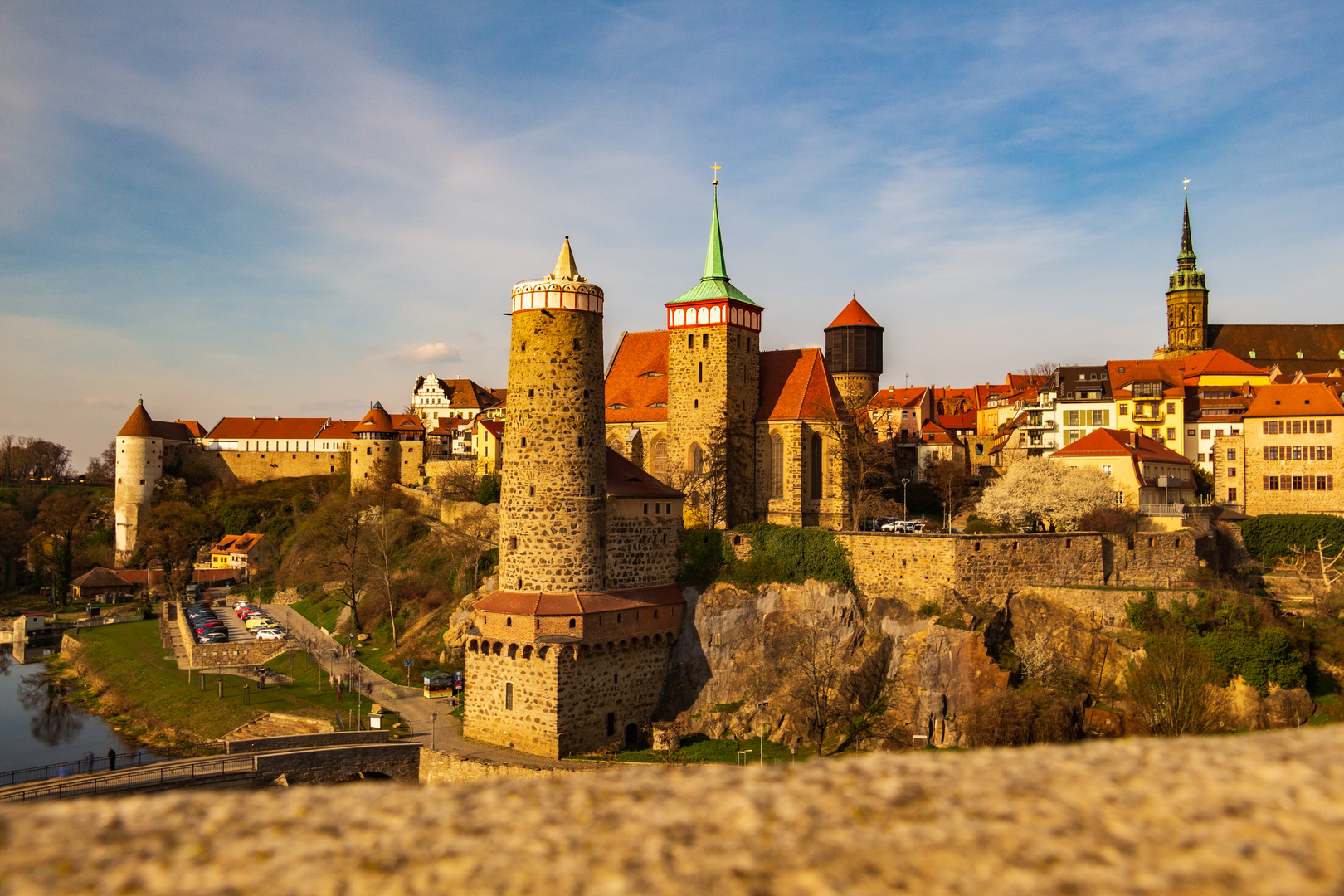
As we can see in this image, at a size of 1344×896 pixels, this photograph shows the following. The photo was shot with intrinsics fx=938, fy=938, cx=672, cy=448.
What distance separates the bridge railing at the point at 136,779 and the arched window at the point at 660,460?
67.3ft

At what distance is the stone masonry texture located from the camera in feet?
18.6

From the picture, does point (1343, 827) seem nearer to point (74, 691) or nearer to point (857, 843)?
point (857, 843)

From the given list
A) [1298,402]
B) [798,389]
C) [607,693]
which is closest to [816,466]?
[798,389]

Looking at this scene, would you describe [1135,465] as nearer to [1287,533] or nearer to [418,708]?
[1287,533]

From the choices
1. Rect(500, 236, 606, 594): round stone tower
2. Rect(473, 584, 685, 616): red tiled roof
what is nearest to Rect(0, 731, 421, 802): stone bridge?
Rect(473, 584, 685, 616): red tiled roof

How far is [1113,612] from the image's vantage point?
104 feet

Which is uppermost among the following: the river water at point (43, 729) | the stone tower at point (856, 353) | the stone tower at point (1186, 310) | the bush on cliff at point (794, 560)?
the stone tower at point (1186, 310)

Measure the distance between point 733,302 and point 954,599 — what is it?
1640cm

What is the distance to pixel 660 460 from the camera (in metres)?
43.5

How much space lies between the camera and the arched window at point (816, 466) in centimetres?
4188

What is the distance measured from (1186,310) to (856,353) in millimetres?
42061

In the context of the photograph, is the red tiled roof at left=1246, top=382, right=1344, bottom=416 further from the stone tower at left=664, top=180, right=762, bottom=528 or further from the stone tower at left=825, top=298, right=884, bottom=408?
the stone tower at left=664, top=180, right=762, bottom=528

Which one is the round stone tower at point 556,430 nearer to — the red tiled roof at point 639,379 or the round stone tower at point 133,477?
the red tiled roof at point 639,379

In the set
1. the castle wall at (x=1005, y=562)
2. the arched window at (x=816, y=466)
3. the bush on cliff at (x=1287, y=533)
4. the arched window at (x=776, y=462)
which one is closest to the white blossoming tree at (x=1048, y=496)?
the castle wall at (x=1005, y=562)
